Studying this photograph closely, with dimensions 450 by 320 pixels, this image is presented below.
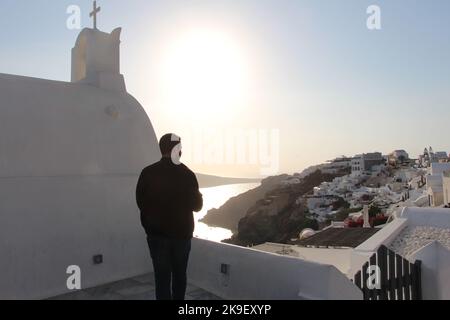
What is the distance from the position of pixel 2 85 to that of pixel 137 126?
1.87 meters

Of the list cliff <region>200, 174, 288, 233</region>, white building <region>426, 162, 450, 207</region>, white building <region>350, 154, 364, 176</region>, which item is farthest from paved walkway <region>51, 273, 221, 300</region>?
white building <region>350, 154, 364, 176</region>

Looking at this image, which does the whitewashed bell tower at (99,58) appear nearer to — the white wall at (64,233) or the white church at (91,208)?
the white church at (91,208)

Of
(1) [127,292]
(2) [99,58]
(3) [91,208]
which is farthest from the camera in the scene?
(2) [99,58]

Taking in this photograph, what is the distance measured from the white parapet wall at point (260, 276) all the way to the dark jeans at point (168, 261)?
96 centimetres

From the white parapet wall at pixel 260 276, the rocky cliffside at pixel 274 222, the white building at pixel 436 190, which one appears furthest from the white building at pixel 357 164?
the white parapet wall at pixel 260 276

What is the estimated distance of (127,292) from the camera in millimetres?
4715

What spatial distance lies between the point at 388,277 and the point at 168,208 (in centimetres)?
312

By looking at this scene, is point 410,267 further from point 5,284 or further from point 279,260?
point 5,284

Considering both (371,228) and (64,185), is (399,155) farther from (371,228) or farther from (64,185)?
(64,185)

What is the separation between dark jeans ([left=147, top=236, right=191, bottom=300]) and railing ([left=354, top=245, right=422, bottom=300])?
2082mm

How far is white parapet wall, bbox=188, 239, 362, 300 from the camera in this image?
11.7ft

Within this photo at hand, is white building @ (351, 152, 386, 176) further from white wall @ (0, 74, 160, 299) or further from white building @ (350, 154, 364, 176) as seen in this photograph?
white wall @ (0, 74, 160, 299)

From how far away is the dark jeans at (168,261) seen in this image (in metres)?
3.42

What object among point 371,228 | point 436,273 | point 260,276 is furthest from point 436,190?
point 260,276
